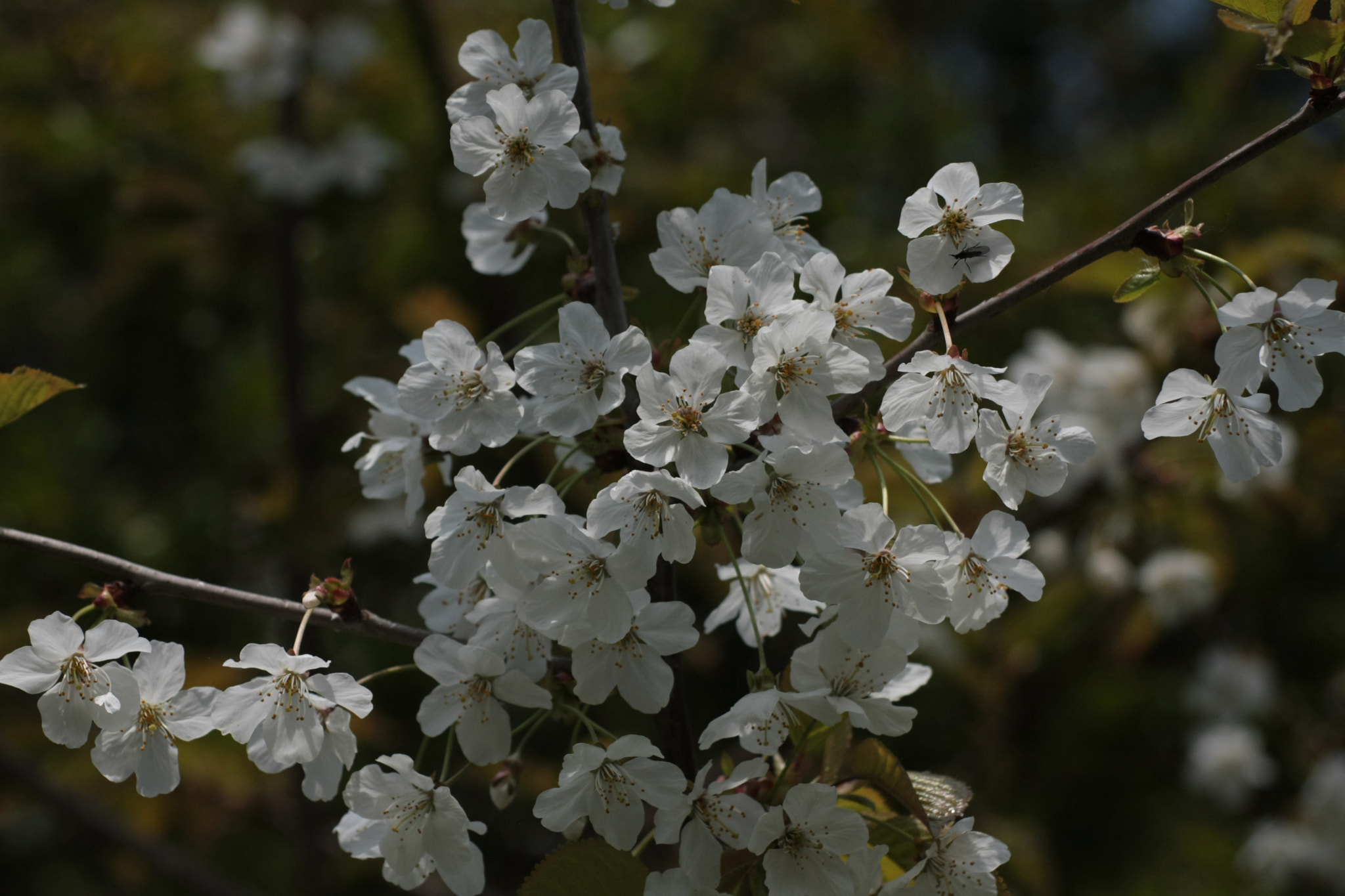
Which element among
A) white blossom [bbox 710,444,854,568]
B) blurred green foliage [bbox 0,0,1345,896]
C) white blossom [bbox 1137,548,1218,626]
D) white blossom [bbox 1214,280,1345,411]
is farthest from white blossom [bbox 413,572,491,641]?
white blossom [bbox 1137,548,1218,626]

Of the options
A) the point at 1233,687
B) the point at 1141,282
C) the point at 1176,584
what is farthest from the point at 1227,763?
the point at 1141,282

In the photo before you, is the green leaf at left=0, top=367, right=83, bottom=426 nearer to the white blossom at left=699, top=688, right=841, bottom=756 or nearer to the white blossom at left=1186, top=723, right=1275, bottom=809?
the white blossom at left=699, top=688, right=841, bottom=756

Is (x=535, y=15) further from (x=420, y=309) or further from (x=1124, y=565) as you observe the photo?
(x=1124, y=565)

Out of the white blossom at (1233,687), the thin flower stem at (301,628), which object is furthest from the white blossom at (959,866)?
the white blossom at (1233,687)

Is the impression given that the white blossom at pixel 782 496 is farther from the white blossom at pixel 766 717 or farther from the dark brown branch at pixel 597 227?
the dark brown branch at pixel 597 227

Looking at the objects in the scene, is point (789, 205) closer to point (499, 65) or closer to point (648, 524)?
point (499, 65)

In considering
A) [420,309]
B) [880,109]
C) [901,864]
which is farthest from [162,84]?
[901,864]
